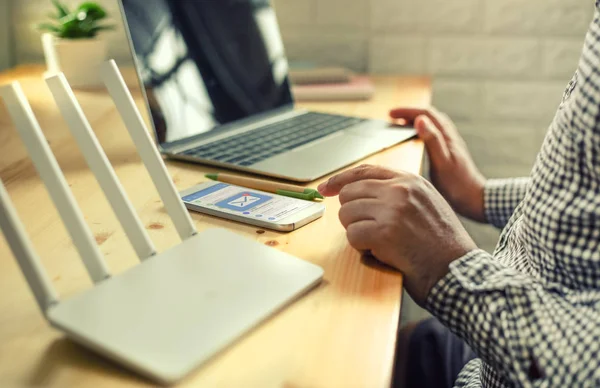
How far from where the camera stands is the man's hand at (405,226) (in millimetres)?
554

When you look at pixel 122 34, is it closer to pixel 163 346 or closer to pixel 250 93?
pixel 250 93

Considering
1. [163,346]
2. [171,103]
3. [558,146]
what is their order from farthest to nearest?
[171,103], [558,146], [163,346]

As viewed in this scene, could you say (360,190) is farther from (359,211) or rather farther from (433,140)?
(433,140)

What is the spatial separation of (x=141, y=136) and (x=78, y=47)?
723mm

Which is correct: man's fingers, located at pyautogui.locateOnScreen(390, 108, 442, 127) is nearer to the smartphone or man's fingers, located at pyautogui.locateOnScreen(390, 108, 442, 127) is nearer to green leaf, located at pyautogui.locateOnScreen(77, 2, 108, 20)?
the smartphone

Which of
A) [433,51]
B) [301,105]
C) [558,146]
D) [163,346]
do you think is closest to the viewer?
[163,346]

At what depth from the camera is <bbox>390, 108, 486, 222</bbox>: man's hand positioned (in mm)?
990

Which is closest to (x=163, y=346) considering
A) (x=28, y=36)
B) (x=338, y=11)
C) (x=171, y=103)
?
(x=171, y=103)

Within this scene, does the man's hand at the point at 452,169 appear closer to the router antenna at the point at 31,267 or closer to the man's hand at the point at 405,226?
the man's hand at the point at 405,226

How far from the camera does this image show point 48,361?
41 centimetres

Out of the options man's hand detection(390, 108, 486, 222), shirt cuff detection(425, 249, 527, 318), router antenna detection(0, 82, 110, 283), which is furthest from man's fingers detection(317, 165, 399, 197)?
man's hand detection(390, 108, 486, 222)

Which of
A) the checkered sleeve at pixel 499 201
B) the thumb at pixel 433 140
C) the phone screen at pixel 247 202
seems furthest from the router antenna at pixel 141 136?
the checkered sleeve at pixel 499 201

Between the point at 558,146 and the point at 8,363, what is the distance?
0.45 metres

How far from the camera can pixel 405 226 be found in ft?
1.87
